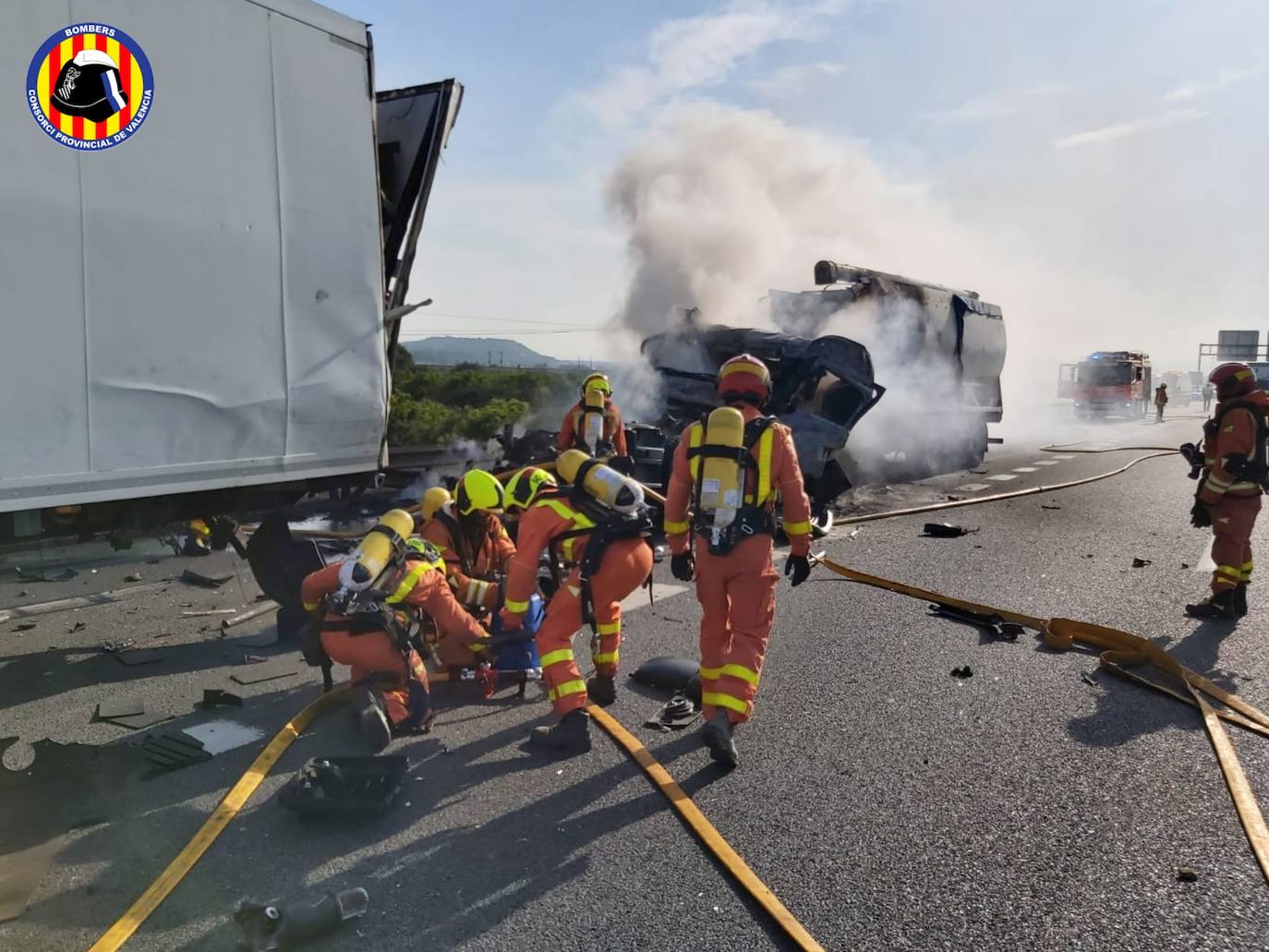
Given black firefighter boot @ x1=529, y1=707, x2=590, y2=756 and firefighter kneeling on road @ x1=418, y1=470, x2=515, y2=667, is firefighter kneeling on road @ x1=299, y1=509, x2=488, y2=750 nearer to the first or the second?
firefighter kneeling on road @ x1=418, y1=470, x2=515, y2=667

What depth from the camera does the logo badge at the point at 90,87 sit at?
10.8ft

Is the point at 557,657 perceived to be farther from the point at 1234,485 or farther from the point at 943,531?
the point at 943,531

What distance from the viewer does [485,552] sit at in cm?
513

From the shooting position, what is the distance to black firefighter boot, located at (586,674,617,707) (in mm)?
4441

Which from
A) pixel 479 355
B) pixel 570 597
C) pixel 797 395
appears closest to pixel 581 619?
pixel 570 597

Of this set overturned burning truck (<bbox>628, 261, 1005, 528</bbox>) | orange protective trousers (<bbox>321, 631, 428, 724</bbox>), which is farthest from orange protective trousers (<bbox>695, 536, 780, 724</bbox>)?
overturned burning truck (<bbox>628, 261, 1005, 528</bbox>)

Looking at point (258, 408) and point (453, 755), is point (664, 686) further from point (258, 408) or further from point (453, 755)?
point (258, 408)

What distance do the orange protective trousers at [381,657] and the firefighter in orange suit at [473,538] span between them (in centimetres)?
57

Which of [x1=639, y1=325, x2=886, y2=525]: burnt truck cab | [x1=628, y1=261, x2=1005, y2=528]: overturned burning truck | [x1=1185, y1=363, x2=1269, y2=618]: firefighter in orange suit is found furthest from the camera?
[x1=628, y1=261, x2=1005, y2=528]: overturned burning truck

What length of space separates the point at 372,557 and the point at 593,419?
431cm

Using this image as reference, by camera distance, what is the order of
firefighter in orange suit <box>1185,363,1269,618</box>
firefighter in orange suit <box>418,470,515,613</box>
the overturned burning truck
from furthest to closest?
1. the overturned burning truck
2. firefighter in orange suit <box>1185,363,1269,618</box>
3. firefighter in orange suit <box>418,470,515,613</box>

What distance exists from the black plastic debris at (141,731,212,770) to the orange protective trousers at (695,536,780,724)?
2.17m

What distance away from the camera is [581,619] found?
4.09m

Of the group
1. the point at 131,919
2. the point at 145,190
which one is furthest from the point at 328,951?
the point at 145,190
